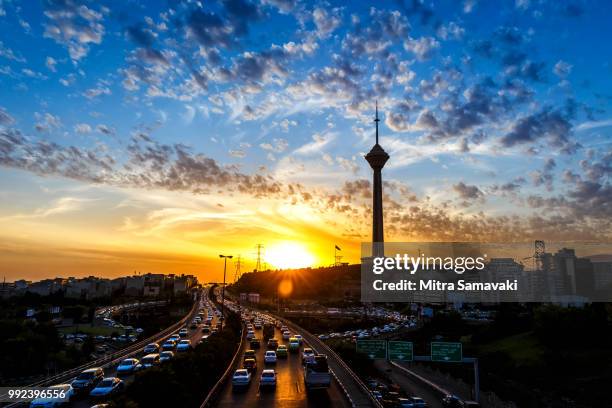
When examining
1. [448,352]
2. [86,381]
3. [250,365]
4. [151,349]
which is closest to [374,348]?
[448,352]

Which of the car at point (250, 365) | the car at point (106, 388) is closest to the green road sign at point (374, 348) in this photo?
the car at point (250, 365)

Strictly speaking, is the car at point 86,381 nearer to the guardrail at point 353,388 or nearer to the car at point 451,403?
the guardrail at point 353,388

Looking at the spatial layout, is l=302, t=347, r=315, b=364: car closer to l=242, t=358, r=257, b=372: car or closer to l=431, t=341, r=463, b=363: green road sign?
l=242, t=358, r=257, b=372: car

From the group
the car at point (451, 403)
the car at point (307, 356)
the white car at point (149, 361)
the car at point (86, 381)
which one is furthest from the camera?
the white car at point (149, 361)

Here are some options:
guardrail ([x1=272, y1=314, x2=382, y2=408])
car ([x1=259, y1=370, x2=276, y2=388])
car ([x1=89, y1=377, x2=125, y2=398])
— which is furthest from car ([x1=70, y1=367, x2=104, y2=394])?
guardrail ([x1=272, y1=314, x2=382, y2=408])

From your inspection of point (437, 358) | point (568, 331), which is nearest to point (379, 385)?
point (437, 358)

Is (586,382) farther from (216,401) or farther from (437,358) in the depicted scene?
(216,401)

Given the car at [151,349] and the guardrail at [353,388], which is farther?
the car at [151,349]
